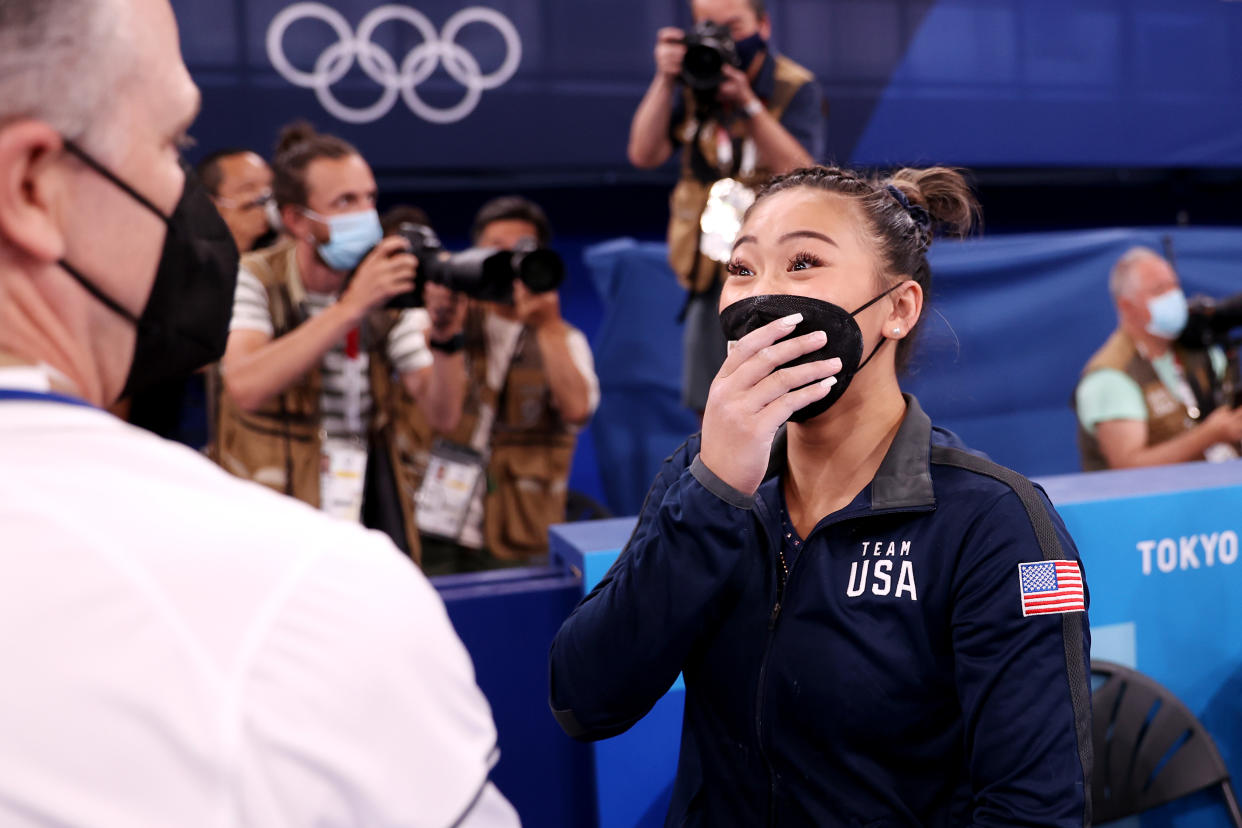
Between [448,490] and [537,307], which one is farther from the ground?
[537,307]

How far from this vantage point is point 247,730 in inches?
23.5

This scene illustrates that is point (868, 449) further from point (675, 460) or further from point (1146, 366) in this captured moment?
point (1146, 366)

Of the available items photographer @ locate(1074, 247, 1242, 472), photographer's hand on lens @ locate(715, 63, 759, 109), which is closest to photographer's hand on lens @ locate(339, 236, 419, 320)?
photographer's hand on lens @ locate(715, 63, 759, 109)

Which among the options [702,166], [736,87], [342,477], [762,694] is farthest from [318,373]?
[762,694]

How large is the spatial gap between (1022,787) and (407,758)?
101 centimetres

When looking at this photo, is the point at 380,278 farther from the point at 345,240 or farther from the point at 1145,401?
the point at 1145,401

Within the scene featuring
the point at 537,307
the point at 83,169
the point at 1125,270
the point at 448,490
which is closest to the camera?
the point at 83,169

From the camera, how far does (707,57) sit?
3117mm

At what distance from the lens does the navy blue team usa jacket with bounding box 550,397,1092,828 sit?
1428mm

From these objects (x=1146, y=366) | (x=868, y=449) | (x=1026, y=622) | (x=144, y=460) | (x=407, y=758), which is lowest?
(x=1146, y=366)

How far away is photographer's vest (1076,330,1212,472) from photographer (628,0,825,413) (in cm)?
168

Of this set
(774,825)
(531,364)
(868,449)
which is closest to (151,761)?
(774,825)

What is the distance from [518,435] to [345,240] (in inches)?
44.1

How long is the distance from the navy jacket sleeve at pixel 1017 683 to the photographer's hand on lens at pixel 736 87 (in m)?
1.91
